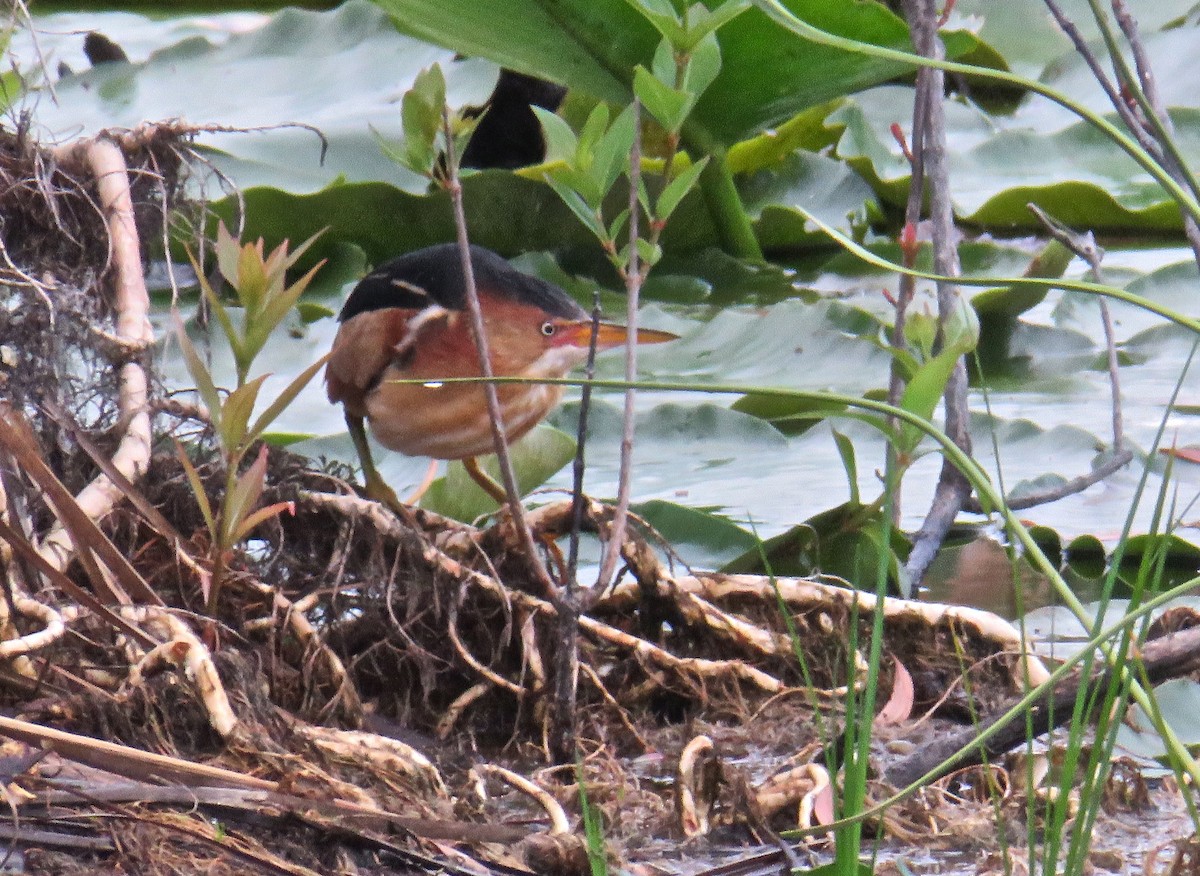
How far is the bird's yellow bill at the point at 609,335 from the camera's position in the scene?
1829 millimetres

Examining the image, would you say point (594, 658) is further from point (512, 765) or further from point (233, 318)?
point (233, 318)

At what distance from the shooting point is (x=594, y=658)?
1.59m

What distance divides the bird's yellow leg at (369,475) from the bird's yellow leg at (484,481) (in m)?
0.10

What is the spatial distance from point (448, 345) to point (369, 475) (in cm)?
20

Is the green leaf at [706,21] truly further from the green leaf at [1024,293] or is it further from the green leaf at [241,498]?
the green leaf at [1024,293]

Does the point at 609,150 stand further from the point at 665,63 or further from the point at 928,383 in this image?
the point at 928,383

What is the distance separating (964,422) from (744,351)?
1.99 ft

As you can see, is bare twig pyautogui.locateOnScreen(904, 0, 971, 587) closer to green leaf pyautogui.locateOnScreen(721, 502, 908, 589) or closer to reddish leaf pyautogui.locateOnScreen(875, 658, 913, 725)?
green leaf pyautogui.locateOnScreen(721, 502, 908, 589)

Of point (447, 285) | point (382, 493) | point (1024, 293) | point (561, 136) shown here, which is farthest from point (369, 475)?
point (1024, 293)

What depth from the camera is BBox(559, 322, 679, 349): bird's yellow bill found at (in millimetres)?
1829

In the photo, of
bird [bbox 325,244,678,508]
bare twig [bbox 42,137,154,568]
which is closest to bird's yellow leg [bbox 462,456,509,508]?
bird [bbox 325,244,678,508]

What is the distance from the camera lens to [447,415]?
175 cm

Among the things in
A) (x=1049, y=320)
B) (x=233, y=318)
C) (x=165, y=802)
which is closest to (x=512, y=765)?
(x=165, y=802)

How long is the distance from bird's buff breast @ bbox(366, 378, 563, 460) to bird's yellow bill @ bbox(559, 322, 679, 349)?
0.25 feet
